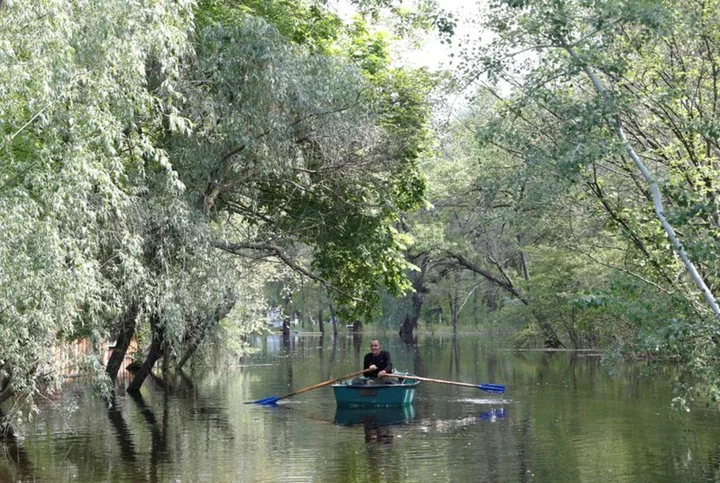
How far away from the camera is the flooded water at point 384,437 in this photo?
46.9 feet

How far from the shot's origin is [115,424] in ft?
69.3

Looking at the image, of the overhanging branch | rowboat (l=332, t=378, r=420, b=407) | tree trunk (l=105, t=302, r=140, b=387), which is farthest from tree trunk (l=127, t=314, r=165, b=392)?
rowboat (l=332, t=378, r=420, b=407)

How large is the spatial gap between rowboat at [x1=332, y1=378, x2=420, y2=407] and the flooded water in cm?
32

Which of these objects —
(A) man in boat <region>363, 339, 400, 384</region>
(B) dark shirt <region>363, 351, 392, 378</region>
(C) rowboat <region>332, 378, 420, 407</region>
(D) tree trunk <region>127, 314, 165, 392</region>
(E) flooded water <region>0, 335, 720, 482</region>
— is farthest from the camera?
(D) tree trunk <region>127, 314, 165, 392</region>

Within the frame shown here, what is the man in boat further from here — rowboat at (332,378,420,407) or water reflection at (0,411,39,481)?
water reflection at (0,411,39,481)

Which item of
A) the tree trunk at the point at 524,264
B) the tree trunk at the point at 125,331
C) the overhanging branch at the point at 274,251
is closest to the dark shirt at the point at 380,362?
the overhanging branch at the point at 274,251

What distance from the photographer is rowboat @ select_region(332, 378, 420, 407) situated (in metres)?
23.3

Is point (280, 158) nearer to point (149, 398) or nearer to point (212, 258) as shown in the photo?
point (212, 258)

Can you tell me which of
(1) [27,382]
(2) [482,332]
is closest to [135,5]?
(1) [27,382]

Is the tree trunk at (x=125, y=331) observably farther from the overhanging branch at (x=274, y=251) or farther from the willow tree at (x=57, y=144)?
the willow tree at (x=57, y=144)

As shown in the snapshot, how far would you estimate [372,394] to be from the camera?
76.8ft

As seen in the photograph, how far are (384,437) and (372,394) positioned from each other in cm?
497

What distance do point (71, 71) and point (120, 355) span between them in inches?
417

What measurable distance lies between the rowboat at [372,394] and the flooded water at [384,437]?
319 millimetres
